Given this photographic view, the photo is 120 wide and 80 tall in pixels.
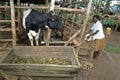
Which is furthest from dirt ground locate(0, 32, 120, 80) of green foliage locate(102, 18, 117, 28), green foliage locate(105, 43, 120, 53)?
green foliage locate(102, 18, 117, 28)

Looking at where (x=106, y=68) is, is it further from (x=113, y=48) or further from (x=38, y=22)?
(x=113, y=48)

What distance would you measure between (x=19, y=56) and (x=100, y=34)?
348 centimetres

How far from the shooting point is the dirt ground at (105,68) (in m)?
6.54

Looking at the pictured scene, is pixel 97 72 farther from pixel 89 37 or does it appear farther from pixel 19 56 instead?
pixel 19 56

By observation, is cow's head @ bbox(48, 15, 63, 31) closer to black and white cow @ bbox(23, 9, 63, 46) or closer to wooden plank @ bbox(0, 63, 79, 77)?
black and white cow @ bbox(23, 9, 63, 46)

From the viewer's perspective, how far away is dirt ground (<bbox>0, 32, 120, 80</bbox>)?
6.54 metres

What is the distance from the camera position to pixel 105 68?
731 centimetres

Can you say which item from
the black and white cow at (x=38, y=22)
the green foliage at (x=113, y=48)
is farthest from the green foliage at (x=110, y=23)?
the black and white cow at (x=38, y=22)

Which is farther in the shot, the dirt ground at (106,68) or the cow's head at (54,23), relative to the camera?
the dirt ground at (106,68)

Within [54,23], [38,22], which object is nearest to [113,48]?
[54,23]

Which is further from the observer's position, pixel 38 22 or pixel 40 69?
pixel 38 22

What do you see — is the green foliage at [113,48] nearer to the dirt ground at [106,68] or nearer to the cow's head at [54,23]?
the dirt ground at [106,68]

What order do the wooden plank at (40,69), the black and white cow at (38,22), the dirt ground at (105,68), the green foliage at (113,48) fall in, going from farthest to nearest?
the green foliage at (113,48) < the dirt ground at (105,68) < the black and white cow at (38,22) < the wooden plank at (40,69)

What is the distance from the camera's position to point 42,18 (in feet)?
20.7
